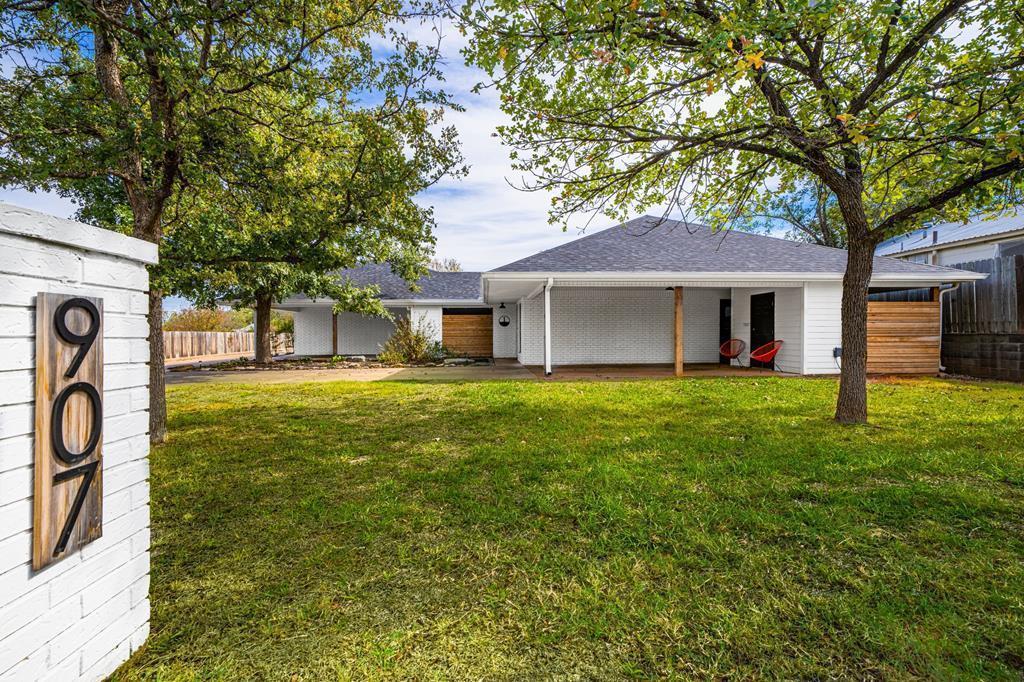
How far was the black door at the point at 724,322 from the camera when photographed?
14922 mm

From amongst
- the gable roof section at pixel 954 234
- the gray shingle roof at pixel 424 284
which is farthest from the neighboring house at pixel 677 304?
the gable roof section at pixel 954 234

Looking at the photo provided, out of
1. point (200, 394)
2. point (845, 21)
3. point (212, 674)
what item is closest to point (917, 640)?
point (212, 674)

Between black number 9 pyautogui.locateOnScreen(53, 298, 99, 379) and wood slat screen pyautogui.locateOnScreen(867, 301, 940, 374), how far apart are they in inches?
533

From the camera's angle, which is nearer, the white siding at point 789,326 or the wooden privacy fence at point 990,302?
the wooden privacy fence at point 990,302

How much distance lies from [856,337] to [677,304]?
208 inches

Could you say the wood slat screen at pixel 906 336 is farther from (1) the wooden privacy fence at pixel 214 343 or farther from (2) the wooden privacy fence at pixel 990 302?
(1) the wooden privacy fence at pixel 214 343

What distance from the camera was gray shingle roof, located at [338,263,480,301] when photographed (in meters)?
18.1

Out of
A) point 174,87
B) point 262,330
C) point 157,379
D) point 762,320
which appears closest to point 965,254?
point 762,320

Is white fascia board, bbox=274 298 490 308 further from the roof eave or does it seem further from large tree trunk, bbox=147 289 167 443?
the roof eave

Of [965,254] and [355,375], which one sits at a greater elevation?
[965,254]

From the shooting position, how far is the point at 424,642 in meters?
1.99

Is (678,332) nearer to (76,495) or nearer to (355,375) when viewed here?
(355,375)

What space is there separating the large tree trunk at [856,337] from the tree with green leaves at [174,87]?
5.28 meters

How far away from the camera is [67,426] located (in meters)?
1.59
